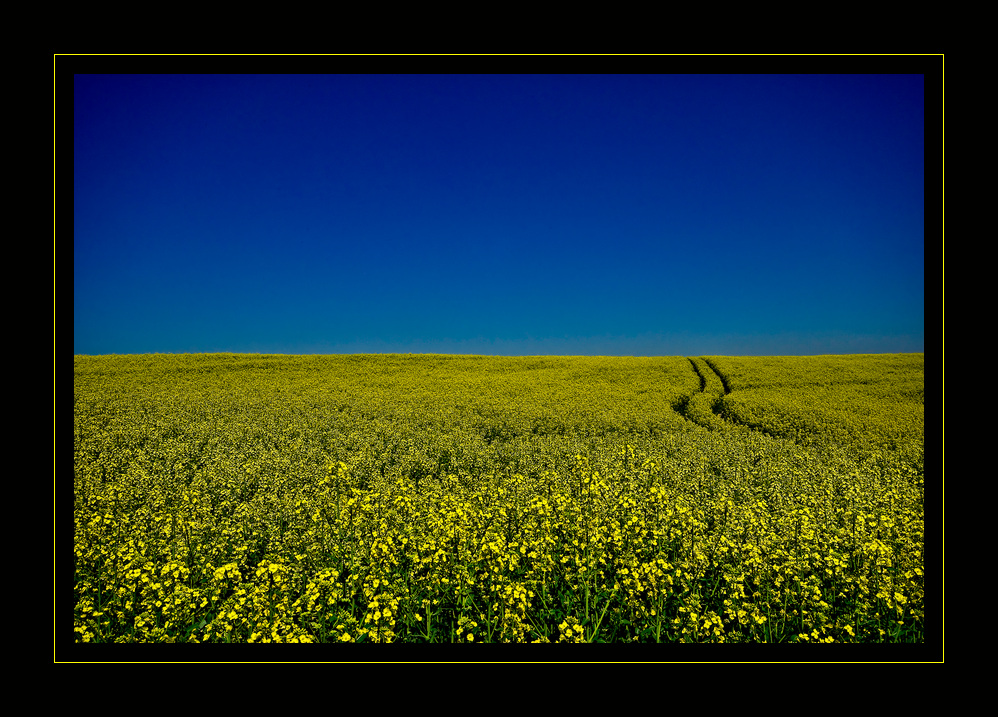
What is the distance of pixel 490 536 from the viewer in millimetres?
5430

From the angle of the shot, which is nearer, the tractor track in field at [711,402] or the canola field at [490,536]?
the canola field at [490,536]

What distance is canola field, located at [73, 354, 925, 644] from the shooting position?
172 inches

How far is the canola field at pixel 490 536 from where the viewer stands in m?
4.37

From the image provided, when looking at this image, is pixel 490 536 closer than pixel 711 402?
Yes

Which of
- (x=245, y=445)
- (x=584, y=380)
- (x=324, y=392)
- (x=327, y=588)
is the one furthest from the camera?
(x=584, y=380)

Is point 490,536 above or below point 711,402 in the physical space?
below

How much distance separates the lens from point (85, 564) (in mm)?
5195

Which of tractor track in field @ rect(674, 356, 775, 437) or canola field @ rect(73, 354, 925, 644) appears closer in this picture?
canola field @ rect(73, 354, 925, 644)

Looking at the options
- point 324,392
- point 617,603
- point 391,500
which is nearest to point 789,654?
point 617,603

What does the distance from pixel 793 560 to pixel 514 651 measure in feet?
12.4

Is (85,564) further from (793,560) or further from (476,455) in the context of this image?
(793,560)

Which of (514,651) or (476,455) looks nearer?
(514,651)
